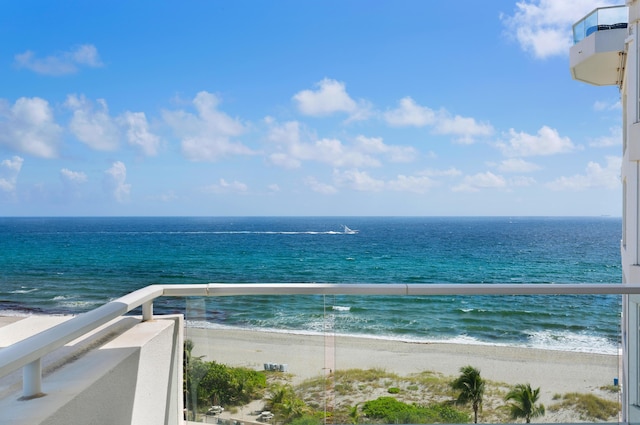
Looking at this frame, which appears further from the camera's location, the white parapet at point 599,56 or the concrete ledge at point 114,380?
the white parapet at point 599,56

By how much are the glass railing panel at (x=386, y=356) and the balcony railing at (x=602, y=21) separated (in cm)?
591

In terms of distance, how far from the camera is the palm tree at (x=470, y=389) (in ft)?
6.91

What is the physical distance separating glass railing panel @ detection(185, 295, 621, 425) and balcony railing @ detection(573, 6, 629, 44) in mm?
5912

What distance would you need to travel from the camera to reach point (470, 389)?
2.12 meters

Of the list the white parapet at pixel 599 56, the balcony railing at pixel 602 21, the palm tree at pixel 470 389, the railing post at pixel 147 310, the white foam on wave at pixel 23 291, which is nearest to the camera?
the railing post at pixel 147 310

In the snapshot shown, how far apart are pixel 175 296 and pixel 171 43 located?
50.0 metres

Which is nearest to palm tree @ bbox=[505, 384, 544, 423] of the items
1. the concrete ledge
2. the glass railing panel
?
the glass railing panel

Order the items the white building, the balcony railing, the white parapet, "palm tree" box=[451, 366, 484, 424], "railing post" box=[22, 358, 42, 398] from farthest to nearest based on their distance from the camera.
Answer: the white parapet < the balcony railing < the white building < "palm tree" box=[451, 366, 484, 424] < "railing post" box=[22, 358, 42, 398]

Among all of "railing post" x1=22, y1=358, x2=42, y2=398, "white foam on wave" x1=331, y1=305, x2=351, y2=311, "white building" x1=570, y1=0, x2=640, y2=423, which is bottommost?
"railing post" x1=22, y1=358, x2=42, y2=398

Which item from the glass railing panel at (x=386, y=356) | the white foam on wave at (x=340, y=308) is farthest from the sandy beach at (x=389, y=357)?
the white foam on wave at (x=340, y=308)

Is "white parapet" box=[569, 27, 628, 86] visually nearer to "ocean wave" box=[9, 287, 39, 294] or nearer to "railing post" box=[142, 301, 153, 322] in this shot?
"railing post" box=[142, 301, 153, 322]

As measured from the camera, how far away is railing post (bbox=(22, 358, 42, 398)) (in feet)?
4.05

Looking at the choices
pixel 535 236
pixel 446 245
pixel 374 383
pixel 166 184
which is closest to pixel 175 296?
pixel 374 383

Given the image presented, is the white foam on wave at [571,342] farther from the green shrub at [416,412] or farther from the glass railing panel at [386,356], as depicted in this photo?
the green shrub at [416,412]
